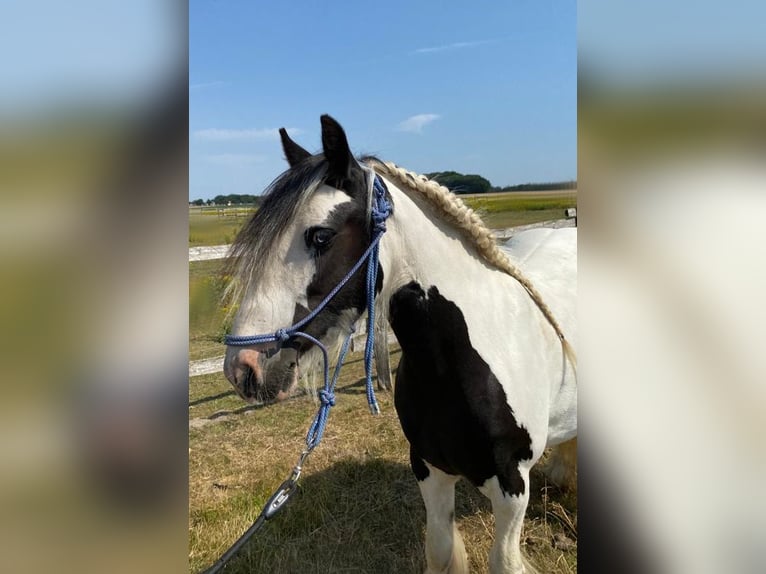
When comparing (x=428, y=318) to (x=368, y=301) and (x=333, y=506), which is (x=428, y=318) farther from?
(x=333, y=506)

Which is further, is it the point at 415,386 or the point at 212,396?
the point at 212,396

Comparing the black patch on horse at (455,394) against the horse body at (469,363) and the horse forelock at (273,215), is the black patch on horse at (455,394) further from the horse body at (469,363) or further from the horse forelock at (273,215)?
the horse forelock at (273,215)

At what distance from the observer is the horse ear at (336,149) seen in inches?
58.2

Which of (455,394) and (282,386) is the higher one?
(282,386)

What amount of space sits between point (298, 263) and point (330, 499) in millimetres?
2232

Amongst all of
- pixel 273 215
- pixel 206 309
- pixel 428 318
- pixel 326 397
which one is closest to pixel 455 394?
pixel 428 318

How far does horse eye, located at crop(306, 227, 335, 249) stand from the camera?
4.83 ft

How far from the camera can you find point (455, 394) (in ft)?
5.88

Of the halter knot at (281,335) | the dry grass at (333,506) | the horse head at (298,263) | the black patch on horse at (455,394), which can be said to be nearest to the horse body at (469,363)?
the black patch on horse at (455,394)

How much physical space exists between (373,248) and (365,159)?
43 cm

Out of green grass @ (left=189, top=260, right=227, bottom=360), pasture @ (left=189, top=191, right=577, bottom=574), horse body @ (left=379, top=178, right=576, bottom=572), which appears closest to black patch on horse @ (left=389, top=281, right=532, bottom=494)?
horse body @ (left=379, top=178, right=576, bottom=572)
